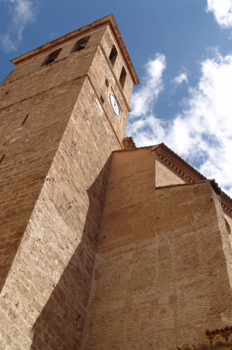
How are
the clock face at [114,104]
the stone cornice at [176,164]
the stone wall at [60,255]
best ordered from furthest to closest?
the clock face at [114,104]
the stone cornice at [176,164]
the stone wall at [60,255]

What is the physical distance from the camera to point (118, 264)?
6305 mm

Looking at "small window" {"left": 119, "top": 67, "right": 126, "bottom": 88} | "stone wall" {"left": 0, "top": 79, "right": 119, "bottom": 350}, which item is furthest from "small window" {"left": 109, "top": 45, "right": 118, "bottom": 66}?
"stone wall" {"left": 0, "top": 79, "right": 119, "bottom": 350}

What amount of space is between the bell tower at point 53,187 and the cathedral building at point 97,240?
0.02 meters

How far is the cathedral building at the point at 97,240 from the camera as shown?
468 cm

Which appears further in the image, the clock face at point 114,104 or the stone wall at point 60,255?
the clock face at point 114,104

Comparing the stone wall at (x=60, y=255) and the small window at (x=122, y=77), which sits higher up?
the small window at (x=122, y=77)

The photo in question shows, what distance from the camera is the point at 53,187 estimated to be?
6.05 metres

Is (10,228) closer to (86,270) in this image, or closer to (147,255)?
(86,270)

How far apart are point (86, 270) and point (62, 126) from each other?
9.95ft

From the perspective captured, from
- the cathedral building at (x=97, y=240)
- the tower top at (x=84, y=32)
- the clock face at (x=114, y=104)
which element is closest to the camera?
the cathedral building at (x=97, y=240)

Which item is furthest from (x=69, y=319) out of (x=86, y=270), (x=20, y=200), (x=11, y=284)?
(x=20, y=200)

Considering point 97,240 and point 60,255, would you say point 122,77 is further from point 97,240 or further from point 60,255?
point 60,255

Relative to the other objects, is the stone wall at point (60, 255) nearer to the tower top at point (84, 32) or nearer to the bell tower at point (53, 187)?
the bell tower at point (53, 187)

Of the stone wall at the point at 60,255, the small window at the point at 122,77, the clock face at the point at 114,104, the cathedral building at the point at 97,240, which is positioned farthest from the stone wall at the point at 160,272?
the small window at the point at 122,77
